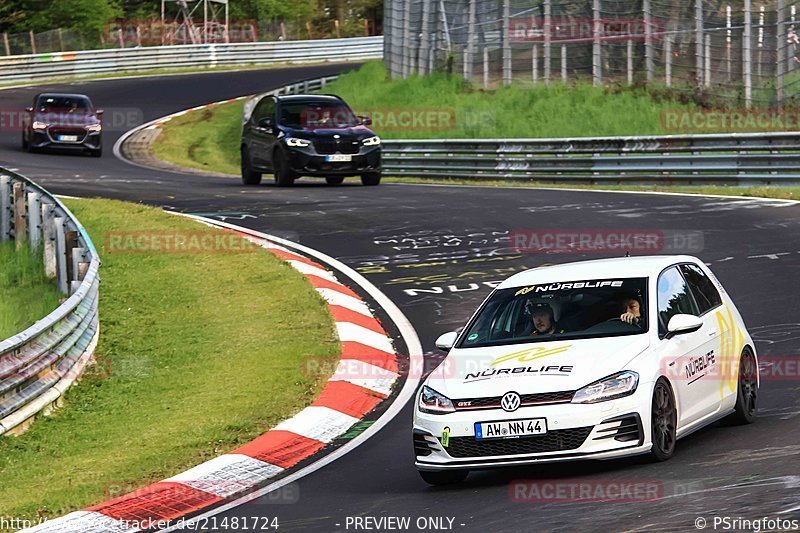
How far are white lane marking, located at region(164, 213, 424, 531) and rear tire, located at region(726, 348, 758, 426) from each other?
262 cm

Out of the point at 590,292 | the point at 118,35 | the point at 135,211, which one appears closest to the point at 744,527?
the point at 590,292

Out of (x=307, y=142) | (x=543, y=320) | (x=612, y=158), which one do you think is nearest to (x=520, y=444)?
(x=543, y=320)

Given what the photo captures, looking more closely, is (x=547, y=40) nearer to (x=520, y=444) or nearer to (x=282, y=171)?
(x=282, y=171)

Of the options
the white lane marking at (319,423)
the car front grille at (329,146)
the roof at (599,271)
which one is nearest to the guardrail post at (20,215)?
the car front grille at (329,146)

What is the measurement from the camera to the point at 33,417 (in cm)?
1170

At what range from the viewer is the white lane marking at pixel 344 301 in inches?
601

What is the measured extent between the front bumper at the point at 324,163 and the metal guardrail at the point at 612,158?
4.05m

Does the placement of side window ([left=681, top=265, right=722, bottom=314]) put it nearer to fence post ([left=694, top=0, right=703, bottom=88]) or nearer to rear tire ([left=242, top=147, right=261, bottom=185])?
rear tire ([left=242, top=147, right=261, bottom=185])

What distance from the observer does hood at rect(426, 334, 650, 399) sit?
8586 millimetres

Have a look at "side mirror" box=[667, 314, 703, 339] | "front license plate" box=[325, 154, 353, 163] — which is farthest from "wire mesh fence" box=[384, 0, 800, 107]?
"side mirror" box=[667, 314, 703, 339]

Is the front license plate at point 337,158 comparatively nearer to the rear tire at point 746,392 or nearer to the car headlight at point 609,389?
the rear tire at point 746,392

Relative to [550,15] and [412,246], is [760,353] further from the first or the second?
[550,15]

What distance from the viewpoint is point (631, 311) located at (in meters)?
9.45

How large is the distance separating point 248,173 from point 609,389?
2036cm
